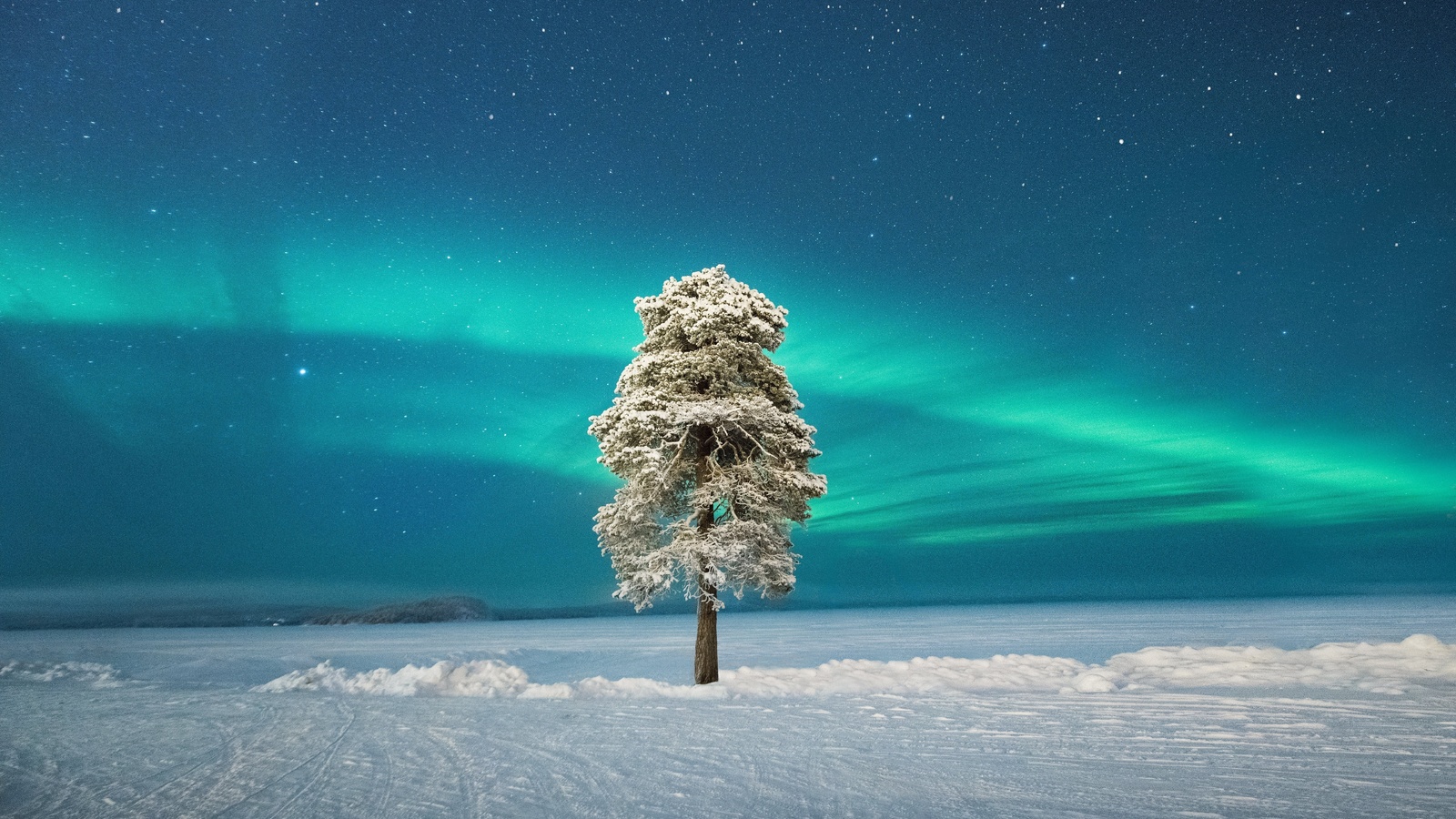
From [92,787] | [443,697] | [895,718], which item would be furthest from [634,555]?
[92,787]

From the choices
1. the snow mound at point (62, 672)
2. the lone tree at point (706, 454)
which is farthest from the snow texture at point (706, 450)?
the snow mound at point (62, 672)

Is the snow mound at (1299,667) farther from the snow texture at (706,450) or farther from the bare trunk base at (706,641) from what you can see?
the bare trunk base at (706,641)

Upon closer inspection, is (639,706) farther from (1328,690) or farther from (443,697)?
(1328,690)

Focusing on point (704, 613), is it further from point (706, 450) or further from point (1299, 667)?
point (1299, 667)

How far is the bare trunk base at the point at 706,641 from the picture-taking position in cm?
1745

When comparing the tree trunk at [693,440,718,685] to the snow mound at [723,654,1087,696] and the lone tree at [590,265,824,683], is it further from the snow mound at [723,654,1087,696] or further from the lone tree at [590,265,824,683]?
the snow mound at [723,654,1087,696]

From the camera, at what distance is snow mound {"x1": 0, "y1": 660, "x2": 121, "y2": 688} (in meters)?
23.9

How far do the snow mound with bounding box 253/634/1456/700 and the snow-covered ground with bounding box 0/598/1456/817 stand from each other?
0.33ft

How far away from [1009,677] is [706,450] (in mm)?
9169

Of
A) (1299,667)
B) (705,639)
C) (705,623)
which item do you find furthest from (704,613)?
(1299,667)

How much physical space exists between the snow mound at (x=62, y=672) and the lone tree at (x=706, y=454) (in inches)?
729

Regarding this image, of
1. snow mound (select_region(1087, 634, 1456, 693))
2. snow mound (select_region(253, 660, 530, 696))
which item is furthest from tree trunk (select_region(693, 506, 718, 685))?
snow mound (select_region(1087, 634, 1456, 693))

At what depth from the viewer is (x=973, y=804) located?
7.13 meters

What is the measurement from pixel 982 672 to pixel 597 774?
11.7m
